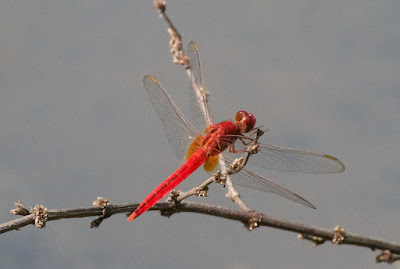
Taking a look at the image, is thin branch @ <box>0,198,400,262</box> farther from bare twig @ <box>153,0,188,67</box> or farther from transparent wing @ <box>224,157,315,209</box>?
bare twig @ <box>153,0,188,67</box>

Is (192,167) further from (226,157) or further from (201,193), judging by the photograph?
(201,193)

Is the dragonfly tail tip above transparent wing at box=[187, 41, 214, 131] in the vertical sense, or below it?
below

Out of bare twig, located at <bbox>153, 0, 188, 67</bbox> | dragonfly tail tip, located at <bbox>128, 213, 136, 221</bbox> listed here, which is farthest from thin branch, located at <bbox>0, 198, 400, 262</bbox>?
bare twig, located at <bbox>153, 0, 188, 67</bbox>

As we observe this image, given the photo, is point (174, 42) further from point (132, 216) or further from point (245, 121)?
point (245, 121)

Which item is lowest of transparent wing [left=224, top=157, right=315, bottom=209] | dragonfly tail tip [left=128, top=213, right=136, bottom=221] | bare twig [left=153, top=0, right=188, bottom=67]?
dragonfly tail tip [left=128, top=213, right=136, bottom=221]

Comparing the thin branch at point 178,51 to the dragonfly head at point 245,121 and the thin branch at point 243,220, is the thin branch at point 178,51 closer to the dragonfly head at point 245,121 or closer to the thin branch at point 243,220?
the thin branch at point 243,220

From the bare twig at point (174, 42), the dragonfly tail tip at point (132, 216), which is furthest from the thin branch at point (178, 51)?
the dragonfly tail tip at point (132, 216)
